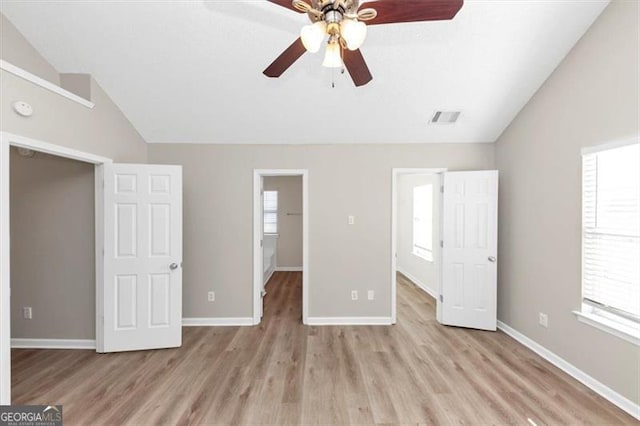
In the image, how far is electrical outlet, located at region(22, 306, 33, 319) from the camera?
315 cm

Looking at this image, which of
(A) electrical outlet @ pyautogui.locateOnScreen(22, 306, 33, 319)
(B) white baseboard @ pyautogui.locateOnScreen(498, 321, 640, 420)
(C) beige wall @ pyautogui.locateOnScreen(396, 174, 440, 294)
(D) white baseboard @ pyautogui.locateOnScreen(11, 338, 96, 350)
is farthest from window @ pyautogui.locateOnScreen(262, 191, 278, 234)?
(B) white baseboard @ pyautogui.locateOnScreen(498, 321, 640, 420)

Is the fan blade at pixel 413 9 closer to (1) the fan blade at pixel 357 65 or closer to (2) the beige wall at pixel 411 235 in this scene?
(1) the fan blade at pixel 357 65

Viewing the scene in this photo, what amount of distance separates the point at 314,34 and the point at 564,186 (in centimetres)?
286

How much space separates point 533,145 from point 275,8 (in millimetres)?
3028

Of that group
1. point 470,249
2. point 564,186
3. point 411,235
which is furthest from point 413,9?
point 411,235

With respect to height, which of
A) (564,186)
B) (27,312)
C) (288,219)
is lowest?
(27,312)

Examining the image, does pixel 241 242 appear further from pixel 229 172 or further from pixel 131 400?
pixel 131 400

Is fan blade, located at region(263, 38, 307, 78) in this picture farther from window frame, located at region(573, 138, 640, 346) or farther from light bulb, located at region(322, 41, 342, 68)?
window frame, located at region(573, 138, 640, 346)

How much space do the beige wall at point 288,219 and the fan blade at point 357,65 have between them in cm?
539

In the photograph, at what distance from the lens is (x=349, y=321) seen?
3.82 metres

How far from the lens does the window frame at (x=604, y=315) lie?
2.16 m

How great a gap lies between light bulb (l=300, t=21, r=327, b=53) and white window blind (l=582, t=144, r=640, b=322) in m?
2.56

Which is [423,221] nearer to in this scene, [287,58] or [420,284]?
[420,284]

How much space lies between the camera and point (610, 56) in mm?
2293
